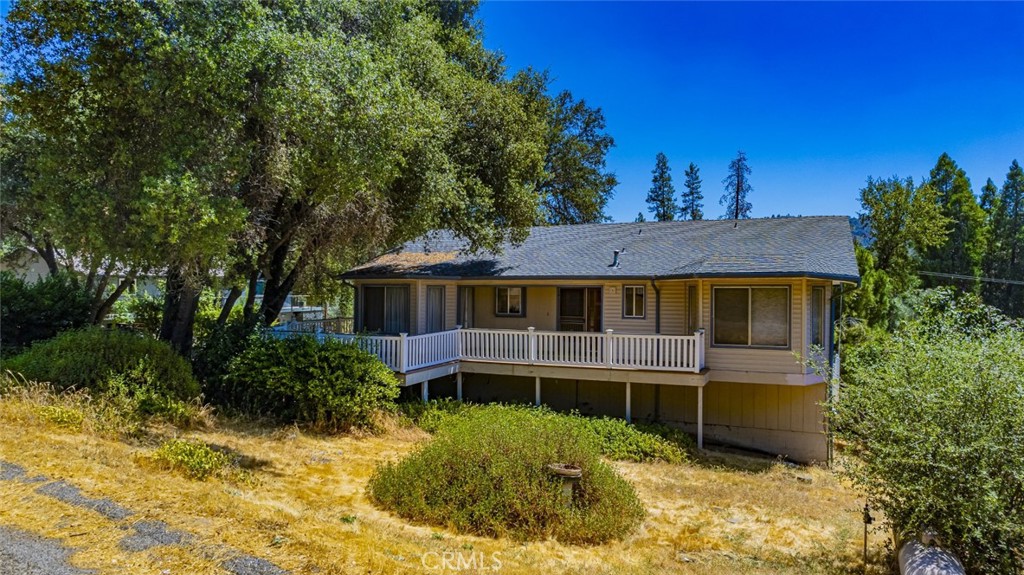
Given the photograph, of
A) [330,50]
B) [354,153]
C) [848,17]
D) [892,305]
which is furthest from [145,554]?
[892,305]

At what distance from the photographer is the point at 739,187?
38.4 meters

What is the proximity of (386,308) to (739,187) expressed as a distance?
3062cm

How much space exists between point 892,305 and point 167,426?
24.9 metres

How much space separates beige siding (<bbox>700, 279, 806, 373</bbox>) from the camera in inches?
484

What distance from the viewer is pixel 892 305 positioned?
72.4ft

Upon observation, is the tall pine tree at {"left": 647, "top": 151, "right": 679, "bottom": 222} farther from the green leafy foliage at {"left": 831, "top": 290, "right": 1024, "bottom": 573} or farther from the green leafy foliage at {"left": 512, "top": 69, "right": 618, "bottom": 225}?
the green leafy foliage at {"left": 831, "top": 290, "right": 1024, "bottom": 573}

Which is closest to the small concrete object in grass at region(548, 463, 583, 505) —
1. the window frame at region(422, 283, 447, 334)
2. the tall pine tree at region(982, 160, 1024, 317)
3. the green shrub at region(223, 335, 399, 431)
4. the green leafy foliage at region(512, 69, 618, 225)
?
the green shrub at region(223, 335, 399, 431)

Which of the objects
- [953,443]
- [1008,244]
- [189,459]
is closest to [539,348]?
[189,459]

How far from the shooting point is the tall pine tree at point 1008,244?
3697 cm

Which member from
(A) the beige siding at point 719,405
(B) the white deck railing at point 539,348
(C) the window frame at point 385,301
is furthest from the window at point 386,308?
(A) the beige siding at point 719,405

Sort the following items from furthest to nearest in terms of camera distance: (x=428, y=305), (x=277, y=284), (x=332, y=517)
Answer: (x=277, y=284), (x=428, y=305), (x=332, y=517)

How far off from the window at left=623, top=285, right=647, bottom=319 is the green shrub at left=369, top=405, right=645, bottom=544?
6.50m

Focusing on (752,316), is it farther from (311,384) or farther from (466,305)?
(311,384)

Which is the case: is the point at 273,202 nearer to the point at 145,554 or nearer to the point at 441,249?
the point at 441,249
